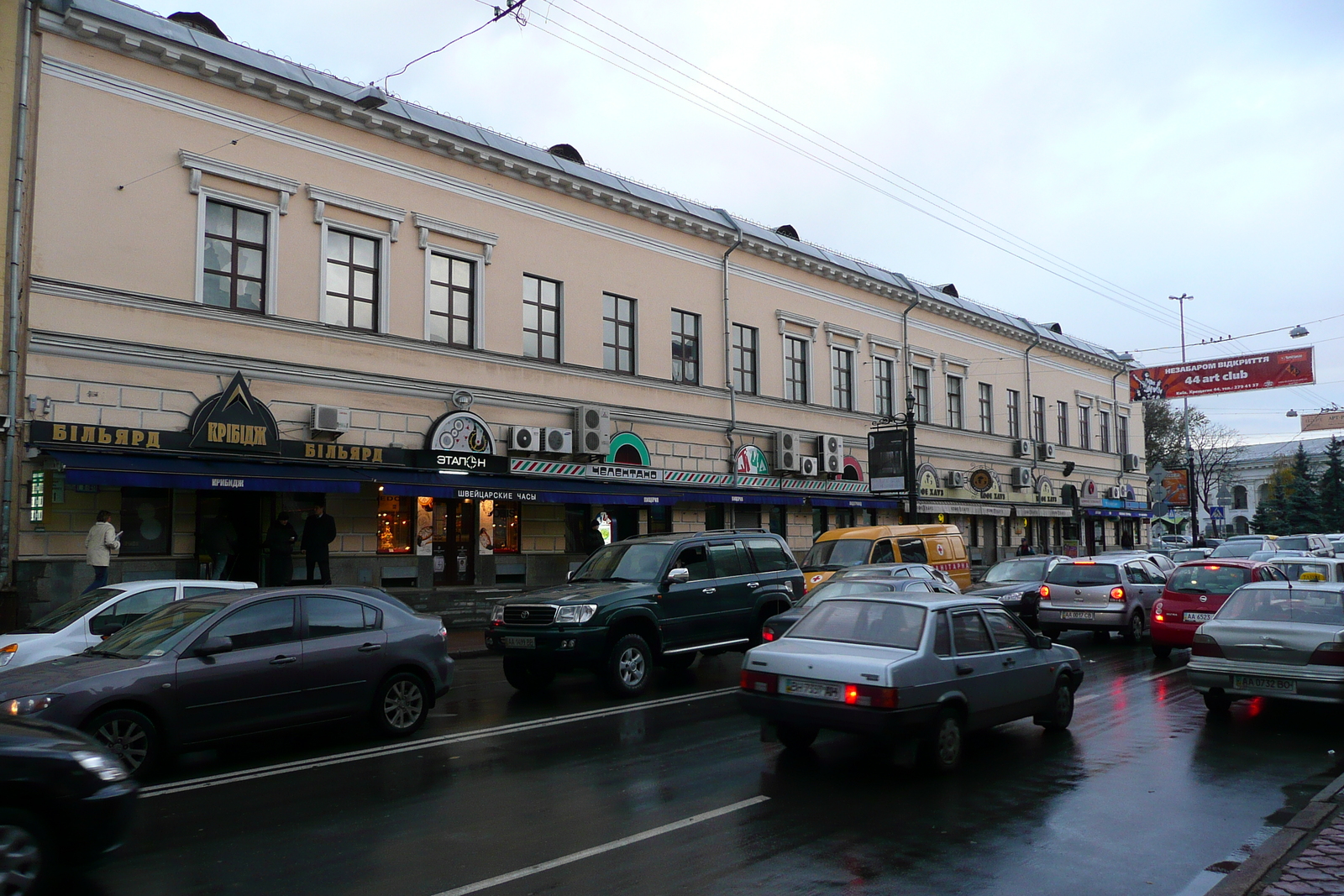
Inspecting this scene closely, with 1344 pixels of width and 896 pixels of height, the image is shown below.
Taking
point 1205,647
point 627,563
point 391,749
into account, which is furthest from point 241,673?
point 1205,647

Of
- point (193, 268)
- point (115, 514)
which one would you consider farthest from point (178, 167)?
point (115, 514)

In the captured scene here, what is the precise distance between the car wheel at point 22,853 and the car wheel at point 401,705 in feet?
14.6

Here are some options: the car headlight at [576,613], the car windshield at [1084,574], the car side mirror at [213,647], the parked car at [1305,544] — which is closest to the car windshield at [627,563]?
the car headlight at [576,613]

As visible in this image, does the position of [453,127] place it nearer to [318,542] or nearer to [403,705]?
[318,542]

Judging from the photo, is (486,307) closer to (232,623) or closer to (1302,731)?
(232,623)

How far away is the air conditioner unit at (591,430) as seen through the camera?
23.7 metres

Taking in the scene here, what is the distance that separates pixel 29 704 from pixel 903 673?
257 inches

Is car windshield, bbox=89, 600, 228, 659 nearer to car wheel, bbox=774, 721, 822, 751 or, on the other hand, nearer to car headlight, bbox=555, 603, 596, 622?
car headlight, bbox=555, 603, 596, 622

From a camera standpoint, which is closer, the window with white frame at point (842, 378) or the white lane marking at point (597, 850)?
the white lane marking at point (597, 850)

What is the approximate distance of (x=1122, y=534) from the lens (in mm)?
52250

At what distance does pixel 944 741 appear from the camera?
316 inches

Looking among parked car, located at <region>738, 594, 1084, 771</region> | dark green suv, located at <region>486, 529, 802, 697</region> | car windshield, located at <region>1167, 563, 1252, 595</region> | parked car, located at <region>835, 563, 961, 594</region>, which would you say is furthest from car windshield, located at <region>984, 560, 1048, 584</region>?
parked car, located at <region>738, 594, 1084, 771</region>

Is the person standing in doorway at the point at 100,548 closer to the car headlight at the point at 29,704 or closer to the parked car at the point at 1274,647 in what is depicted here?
the car headlight at the point at 29,704

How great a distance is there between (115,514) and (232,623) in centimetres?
981
